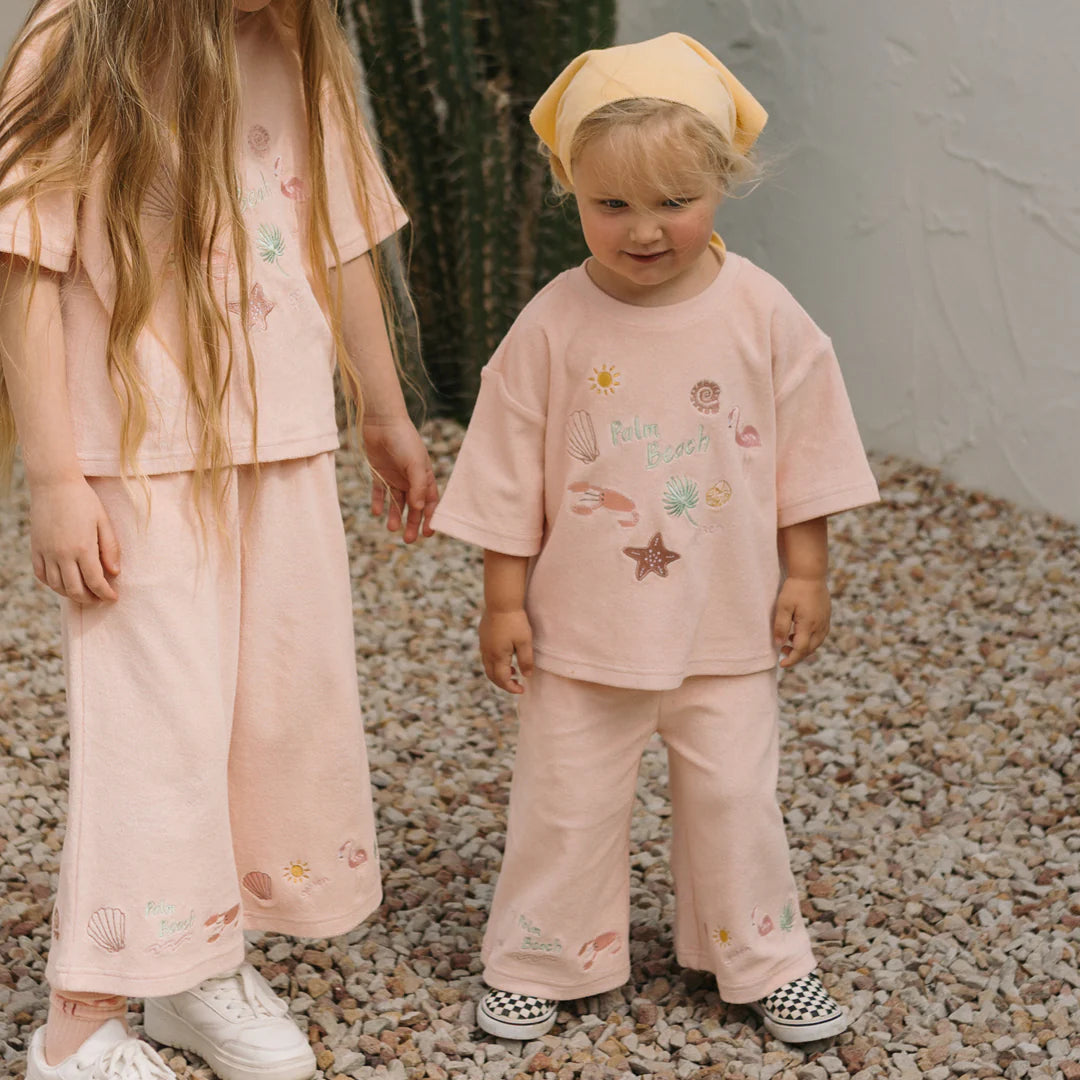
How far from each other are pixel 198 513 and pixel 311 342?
24 centimetres

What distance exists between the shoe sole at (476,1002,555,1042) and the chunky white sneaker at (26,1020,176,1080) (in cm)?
39

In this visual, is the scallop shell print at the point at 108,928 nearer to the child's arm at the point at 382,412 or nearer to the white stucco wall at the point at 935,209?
the child's arm at the point at 382,412

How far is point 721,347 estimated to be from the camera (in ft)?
5.57

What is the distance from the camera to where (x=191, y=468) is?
1.64 meters

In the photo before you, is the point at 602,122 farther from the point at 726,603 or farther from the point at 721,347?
the point at 726,603

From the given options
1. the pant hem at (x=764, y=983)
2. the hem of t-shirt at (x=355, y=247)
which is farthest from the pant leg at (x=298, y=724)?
the pant hem at (x=764, y=983)

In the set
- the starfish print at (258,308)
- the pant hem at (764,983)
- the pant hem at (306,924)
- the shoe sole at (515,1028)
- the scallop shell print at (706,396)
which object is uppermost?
the starfish print at (258,308)

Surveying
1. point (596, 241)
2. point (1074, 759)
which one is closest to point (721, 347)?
point (596, 241)

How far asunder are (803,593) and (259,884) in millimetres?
752

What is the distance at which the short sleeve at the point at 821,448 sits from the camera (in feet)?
5.75

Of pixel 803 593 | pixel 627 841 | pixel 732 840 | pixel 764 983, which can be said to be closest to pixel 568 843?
pixel 627 841

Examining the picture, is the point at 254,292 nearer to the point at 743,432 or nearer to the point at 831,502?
the point at 743,432

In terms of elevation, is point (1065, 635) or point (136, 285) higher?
point (136, 285)

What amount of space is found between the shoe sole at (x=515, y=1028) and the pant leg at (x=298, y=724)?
213 mm
